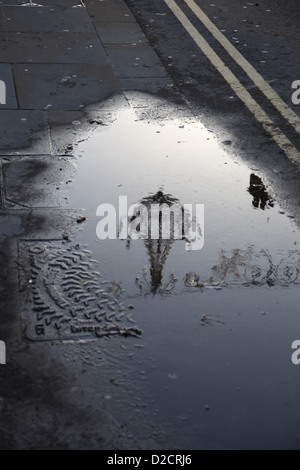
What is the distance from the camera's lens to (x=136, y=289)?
15.4ft

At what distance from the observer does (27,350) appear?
4070 mm

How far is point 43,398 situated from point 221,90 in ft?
17.9

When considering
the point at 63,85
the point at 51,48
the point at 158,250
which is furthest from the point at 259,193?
the point at 51,48

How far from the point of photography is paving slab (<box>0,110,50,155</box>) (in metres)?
6.59

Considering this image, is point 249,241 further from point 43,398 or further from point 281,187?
point 43,398

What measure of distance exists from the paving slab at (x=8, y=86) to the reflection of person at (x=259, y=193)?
9.39 ft

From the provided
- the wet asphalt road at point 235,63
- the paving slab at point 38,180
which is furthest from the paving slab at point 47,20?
the paving slab at point 38,180

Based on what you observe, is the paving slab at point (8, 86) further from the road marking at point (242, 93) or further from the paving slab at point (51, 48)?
the road marking at point (242, 93)

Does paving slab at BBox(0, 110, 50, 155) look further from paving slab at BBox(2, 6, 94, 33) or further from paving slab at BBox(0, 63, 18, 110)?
paving slab at BBox(2, 6, 94, 33)

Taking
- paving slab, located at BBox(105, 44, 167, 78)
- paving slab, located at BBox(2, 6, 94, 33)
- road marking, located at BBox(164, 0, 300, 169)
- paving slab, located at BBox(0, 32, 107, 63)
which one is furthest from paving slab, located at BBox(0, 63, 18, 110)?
road marking, located at BBox(164, 0, 300, 169)

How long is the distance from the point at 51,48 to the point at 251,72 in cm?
275

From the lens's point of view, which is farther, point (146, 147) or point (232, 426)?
point (146, 147)
